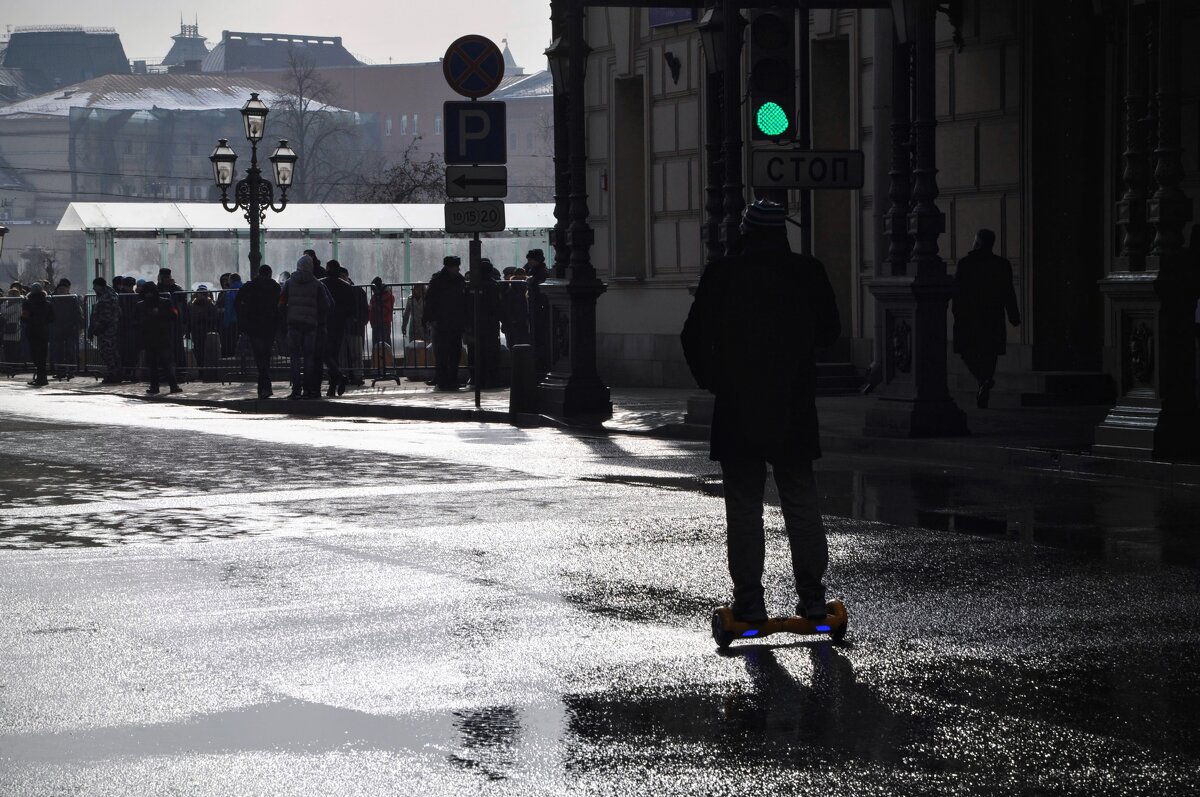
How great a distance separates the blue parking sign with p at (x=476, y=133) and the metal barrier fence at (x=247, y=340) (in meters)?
5.21

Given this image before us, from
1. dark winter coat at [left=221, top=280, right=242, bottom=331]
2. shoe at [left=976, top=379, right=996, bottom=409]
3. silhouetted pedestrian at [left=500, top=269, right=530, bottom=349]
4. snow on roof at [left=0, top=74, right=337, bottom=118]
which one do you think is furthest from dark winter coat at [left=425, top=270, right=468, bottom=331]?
snow on roof at [left=0, top=74, right=337, bottom=118]

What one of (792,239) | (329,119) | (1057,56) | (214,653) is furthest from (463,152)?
(329,119)

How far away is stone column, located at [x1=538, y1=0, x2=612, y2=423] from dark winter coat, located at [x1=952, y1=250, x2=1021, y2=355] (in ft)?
12.1

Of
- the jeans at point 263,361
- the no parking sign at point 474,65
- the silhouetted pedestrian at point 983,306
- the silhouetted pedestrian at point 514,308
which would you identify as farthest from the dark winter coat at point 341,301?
the silhouetted pedestrian at point 983,306

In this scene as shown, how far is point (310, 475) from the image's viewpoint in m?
14.6

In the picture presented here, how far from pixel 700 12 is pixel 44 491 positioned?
13.9 m

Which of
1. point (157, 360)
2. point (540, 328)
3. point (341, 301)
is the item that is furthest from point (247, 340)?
point (540, 328)

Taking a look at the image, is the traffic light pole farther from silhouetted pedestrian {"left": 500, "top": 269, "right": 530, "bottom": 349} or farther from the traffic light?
silhouetted pedestrian {"left": 500, "top": 269, "right": 530, "bottom": 349}

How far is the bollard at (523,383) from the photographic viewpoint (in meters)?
20.6

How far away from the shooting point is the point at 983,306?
18.8 meters

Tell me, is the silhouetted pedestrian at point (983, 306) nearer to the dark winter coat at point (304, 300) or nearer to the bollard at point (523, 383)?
the bollard at point (523, 383)

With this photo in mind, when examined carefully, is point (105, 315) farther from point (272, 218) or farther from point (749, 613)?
point (749, 613)

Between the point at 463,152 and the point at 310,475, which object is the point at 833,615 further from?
the point at 463,152

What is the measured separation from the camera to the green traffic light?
17703 millimetres
